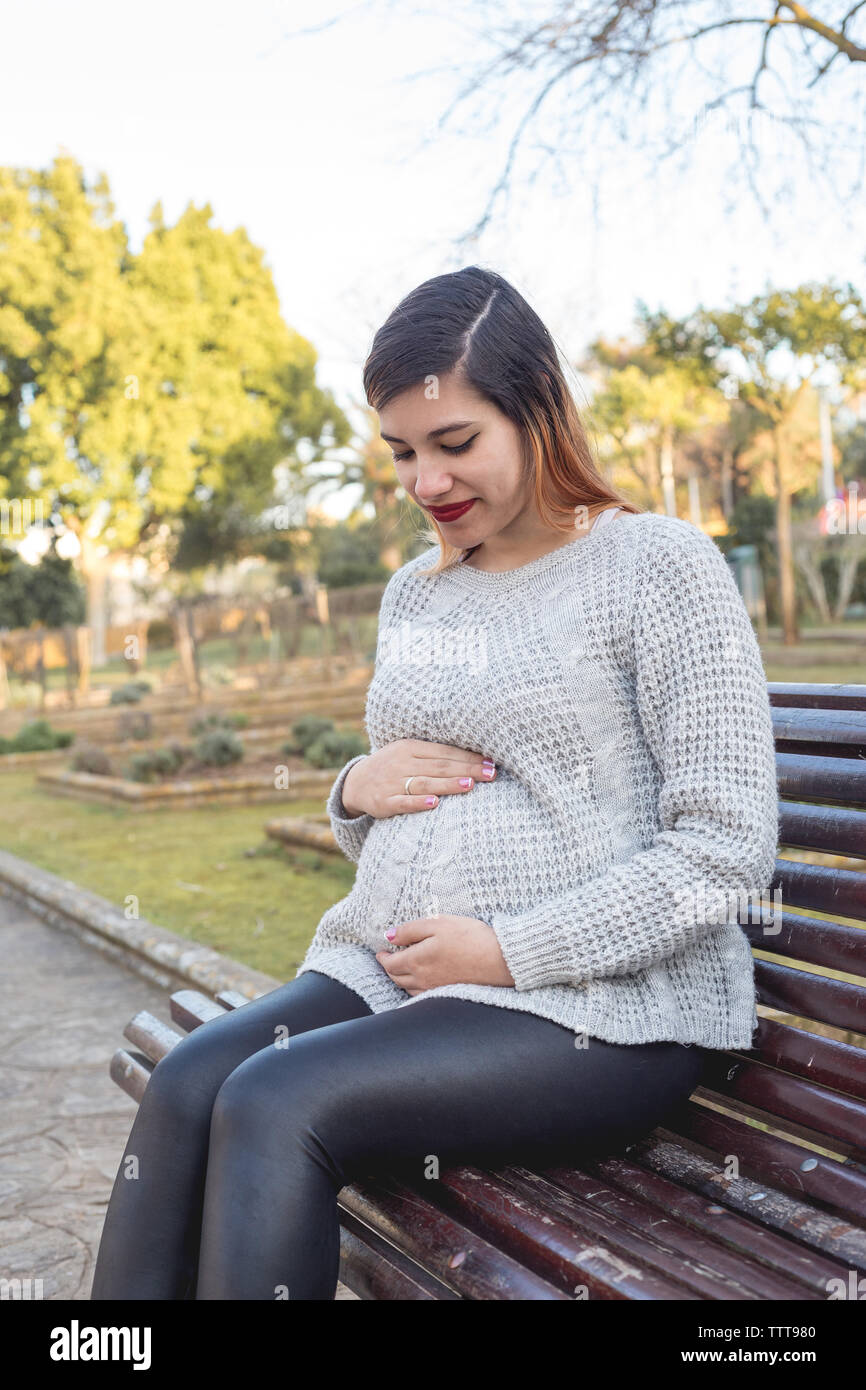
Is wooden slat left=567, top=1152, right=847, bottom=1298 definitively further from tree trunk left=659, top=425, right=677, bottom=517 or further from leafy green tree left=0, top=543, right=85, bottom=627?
leafy green tree left=0, top=543, right=85, bottom=627

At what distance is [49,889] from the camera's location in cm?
581

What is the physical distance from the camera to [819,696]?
6.96ft

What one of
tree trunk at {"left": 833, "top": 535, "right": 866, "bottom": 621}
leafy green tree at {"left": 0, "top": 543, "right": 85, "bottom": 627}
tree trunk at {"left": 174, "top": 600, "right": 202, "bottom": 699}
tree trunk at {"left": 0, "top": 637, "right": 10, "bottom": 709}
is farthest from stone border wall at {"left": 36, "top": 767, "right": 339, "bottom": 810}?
leafy green tree at {"left": 0, "top": 543, "right": 85, "bottom": 627}

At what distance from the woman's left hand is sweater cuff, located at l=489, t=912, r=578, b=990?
0.8 inches

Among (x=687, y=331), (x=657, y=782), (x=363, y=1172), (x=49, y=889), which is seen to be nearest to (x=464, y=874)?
(x=657, y=782)

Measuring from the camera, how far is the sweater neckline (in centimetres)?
187

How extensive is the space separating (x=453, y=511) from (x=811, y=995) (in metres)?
0.91

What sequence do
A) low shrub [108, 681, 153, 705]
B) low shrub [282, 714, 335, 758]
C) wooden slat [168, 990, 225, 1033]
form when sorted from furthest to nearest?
1. low shrub [108, 681, 153, 705]
2. low shrub [282, 714, 335, 758]
3. wooden slat [168, 990, 225, 1033]

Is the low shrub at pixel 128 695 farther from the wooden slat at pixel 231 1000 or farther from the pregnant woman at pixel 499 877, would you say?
the pregnant woman at pixel 499 877

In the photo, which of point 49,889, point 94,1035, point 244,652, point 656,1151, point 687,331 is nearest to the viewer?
point 656,1151

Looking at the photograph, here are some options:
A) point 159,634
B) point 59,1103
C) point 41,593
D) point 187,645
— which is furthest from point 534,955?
point 159,634

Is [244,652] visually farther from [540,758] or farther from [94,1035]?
[540,758]

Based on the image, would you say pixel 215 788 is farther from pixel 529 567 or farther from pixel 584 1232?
pixel 584 1232

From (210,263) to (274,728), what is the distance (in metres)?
15.9
